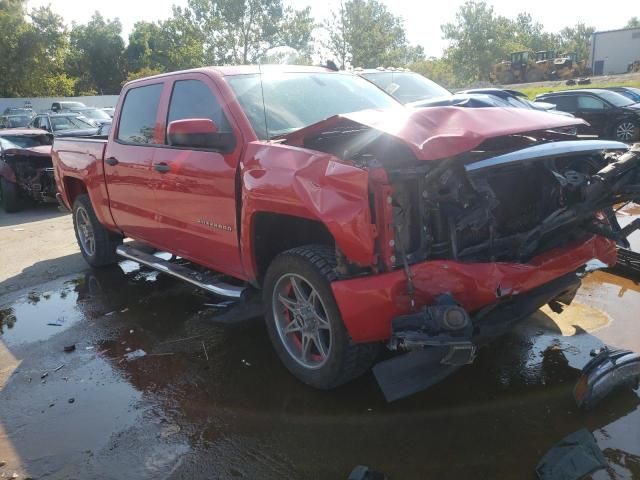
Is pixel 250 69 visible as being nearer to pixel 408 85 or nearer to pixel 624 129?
pixel 408 85

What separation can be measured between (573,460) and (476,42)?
172ft

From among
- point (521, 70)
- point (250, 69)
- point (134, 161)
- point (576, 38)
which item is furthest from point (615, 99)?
point (576, 38)

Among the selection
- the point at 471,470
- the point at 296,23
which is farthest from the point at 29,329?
the point at 296,23

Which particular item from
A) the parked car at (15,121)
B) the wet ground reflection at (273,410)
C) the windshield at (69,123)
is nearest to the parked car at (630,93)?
the wet ground reflection at (273,410)

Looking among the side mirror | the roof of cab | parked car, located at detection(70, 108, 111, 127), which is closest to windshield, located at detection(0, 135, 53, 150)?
parked car, located at detection(70, 108, 111, 127)

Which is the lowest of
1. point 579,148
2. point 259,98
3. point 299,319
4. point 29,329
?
point 29,329

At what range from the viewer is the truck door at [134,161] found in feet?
15.6

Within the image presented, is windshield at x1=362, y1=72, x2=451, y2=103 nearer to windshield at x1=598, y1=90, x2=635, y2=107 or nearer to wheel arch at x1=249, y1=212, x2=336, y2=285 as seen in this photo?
wheel arch at x1=249, y1=212, x2=336, y2=285

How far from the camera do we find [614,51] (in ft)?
160

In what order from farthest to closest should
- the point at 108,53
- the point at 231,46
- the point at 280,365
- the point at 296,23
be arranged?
the point at 108,53 → the point at 296,23 → the point at 231,46 → the point at 280,365

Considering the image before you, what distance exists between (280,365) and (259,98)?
1946 mm

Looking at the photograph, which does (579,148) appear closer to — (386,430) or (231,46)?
(386,430)

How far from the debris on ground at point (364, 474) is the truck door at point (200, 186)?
1784 mm

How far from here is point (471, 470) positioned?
2631 mm
